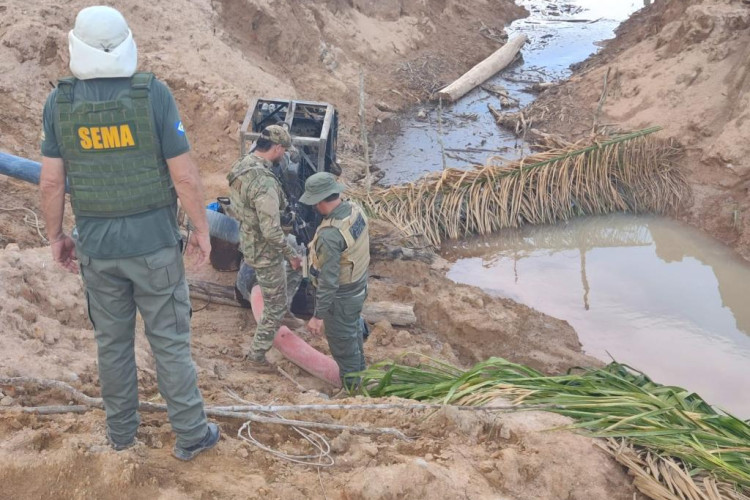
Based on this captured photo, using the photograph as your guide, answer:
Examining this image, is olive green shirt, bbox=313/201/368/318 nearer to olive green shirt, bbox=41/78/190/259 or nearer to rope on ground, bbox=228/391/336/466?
rope on ground, bbox=228/391/336/466

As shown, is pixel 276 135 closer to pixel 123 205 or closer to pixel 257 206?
pixel 257 206

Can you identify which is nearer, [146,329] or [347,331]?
[146,329]

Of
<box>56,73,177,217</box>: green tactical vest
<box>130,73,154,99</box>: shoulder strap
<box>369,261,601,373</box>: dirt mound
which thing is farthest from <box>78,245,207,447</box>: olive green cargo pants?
<box>369,261,601,373</box>: dirt mound

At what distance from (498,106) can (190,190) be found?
12042mm

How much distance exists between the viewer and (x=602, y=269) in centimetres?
863

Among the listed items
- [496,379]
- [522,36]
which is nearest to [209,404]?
[496,379]

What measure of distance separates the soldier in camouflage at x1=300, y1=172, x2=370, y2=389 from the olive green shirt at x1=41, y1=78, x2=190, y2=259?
1.57 metres

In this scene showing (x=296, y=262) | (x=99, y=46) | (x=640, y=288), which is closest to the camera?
(x=99, y=46)

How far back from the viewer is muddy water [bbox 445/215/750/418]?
6840 mm

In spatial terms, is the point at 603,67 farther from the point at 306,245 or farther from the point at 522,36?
the point at 306,245

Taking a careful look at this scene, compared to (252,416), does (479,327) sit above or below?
below

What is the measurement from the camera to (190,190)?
291 centimetres

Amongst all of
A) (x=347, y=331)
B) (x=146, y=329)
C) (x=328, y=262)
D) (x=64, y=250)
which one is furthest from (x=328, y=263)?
(x=64, y=250)

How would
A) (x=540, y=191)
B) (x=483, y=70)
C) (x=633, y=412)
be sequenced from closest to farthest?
(x=633, y=412)
(x=540, y=191)
(x=483, y=70)
